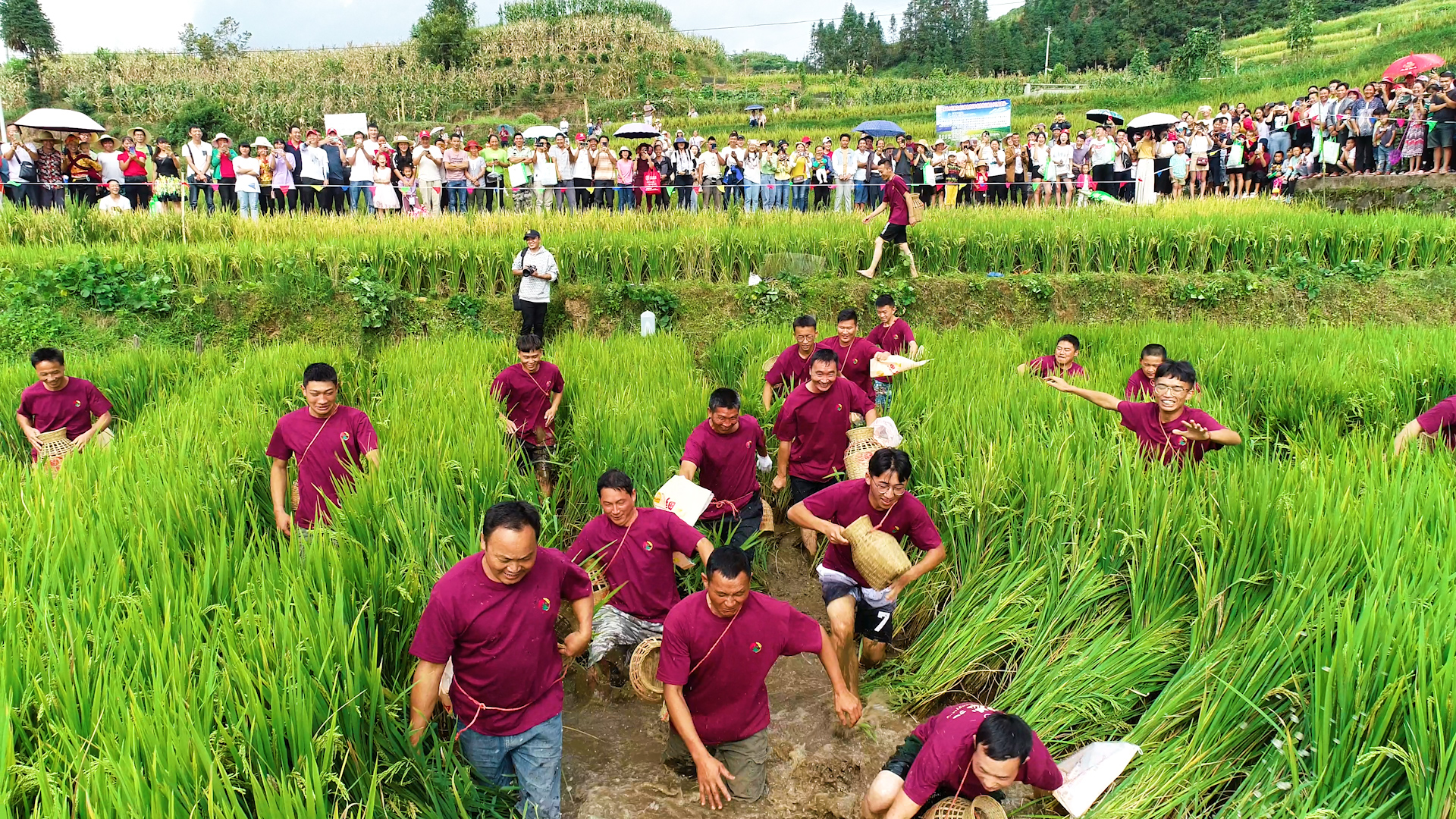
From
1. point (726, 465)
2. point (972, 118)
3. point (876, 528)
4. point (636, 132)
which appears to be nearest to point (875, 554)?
point (876, 528)

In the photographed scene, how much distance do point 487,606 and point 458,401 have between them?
3017 mm

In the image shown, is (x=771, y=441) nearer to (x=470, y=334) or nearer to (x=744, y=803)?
(x=744, y=803)

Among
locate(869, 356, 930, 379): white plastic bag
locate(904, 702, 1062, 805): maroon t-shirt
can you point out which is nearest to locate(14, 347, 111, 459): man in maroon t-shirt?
locate(869, 356, 930, 379): white plastic bag

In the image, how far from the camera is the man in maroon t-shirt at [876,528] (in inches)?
158

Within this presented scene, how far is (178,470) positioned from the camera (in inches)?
166

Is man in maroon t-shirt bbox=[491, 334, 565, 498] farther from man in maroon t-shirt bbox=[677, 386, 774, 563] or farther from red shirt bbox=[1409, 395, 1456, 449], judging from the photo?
red shirt bbox=[1409, 395, 1456, 449]

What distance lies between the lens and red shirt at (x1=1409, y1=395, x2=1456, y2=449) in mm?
4660

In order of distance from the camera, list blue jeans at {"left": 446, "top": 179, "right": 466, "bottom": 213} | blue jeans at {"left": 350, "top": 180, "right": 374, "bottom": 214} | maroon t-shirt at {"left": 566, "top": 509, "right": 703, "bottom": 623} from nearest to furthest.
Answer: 1. maroon t-shirt at {"left": 566, "top": 509, "right": 703, "bottom": 623}
2. blue jeans at {"left": 350, "top": 180, "right": 374, "bottom": 214}
3. blue jeans at {"left": 446, "top": 179, "right": 466, "bottom": 213}

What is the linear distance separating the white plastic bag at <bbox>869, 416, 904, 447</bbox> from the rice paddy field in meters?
0.19

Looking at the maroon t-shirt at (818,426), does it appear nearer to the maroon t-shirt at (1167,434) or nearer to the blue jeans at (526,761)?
the maroon t-shirt at (1167,434)

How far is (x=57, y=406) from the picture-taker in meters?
5.80

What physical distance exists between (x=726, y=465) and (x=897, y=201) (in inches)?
263

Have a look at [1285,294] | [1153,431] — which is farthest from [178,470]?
[1285,294]

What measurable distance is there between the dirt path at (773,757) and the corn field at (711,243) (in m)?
6.95
